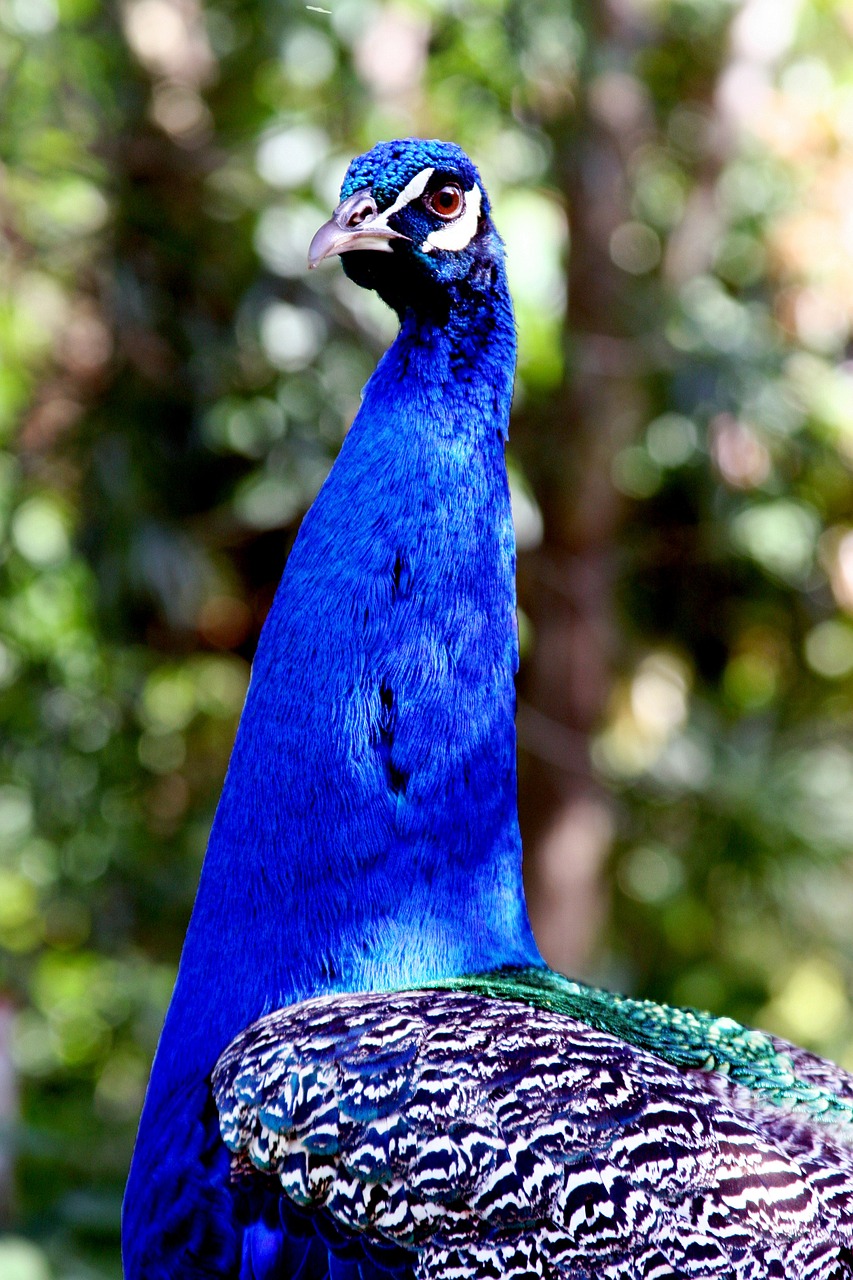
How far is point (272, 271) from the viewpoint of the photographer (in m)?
3.74

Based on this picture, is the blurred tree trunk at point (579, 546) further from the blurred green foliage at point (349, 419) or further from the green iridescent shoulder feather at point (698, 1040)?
the green iridescent shoulder feather at point (698, 1040)

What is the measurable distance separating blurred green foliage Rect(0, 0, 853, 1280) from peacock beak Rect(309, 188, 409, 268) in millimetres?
1853

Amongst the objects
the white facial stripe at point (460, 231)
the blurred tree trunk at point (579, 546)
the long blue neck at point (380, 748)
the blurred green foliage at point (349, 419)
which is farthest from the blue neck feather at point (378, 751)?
the blurred tree trunk at point (579, 546)

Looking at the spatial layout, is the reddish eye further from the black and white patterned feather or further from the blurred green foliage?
the blurred green foliage

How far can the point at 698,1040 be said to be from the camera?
5.52ft

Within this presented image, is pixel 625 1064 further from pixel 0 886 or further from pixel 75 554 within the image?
pixel 0 886

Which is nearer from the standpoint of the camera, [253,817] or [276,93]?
[253,817]

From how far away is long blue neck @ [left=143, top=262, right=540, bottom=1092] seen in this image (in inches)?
63.9

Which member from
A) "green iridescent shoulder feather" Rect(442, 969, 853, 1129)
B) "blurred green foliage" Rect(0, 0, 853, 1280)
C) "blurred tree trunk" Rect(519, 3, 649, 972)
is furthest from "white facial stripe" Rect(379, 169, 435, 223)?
"blurred tree trunk" Rect(519, 3, 649, 972)

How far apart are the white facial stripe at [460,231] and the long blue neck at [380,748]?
11 cm

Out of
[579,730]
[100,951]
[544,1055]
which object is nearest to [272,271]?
[579,730]

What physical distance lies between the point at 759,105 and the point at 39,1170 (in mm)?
3881

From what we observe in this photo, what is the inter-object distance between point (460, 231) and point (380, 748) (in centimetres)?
66

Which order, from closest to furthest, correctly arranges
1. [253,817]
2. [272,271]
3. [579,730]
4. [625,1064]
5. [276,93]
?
1. [625,1064]
2. [253,817]
3. [272,271]
4. [276,93]
5. [579,730]
